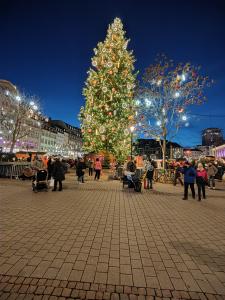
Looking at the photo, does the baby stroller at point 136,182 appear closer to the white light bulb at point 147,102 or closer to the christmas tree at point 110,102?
the white light bulb at point 147,102

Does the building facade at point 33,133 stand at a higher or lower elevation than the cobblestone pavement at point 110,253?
higher

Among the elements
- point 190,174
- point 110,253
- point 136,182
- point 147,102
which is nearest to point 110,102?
point 147,102

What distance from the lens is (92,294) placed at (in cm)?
342

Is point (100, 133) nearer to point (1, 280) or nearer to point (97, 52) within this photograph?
point (97, 52)

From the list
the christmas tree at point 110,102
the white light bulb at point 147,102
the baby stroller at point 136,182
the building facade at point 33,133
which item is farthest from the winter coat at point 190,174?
the building facade at point 33,133

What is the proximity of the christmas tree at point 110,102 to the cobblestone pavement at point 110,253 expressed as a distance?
56.8 feet

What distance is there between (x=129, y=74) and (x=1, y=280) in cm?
2598

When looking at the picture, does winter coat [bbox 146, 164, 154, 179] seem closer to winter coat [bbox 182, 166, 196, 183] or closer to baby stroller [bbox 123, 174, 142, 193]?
baby stroller [bbox 123, 174, 142, 193]

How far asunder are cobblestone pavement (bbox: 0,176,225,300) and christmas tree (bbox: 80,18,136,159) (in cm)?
1731

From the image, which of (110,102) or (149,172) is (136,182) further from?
(110,102)

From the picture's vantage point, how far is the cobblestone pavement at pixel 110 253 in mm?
3566

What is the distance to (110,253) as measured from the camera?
488 centimetres

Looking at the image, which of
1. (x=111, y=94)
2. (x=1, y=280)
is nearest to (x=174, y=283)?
(x=1, y=280)

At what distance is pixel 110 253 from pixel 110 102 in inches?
888
